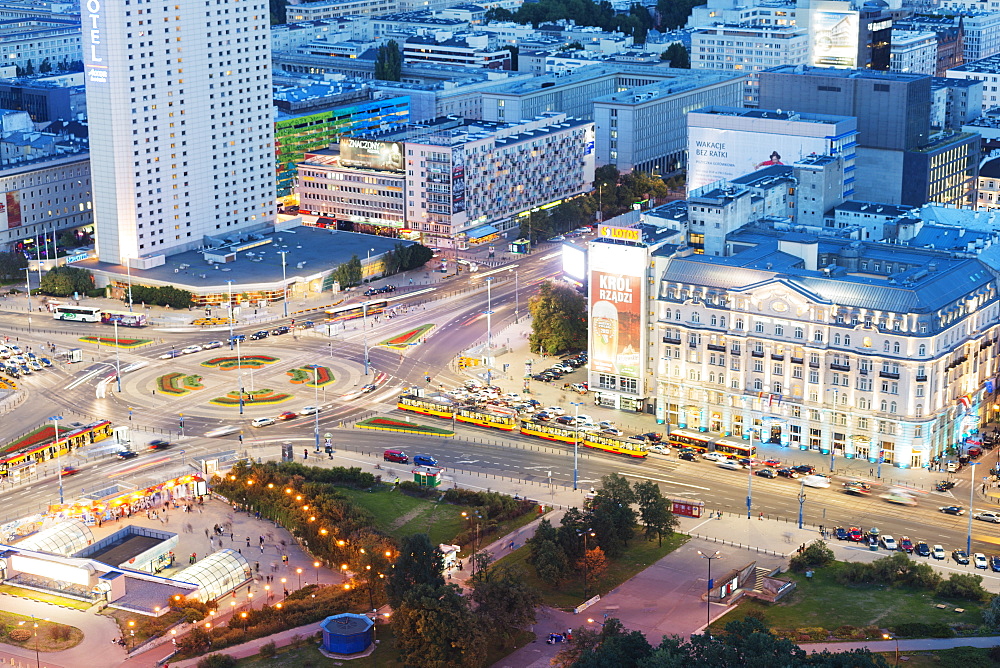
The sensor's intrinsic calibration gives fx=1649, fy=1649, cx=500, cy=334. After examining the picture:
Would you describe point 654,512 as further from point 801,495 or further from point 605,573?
point 801,495

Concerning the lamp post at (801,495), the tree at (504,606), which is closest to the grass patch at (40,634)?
the tree at (504,606)

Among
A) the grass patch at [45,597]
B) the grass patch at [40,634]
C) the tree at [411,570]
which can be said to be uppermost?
the tree at [411,570]

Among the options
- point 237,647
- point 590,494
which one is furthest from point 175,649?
point 590,494

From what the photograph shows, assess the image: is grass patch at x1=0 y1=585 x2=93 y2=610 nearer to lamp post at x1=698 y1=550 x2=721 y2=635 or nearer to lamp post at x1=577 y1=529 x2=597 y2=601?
lamp post at x1=577 y1=529 x2=597 y2=601

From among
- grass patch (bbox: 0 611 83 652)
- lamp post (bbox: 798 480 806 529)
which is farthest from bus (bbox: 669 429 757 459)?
grass patch (bbox: 0 611 83 652)

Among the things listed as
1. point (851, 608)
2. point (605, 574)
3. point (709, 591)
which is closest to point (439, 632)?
point (605, 574)

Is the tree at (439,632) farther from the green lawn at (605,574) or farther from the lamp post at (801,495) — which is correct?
the lamp post at (801,495)

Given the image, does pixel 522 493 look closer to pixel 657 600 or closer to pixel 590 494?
pixel 590 494
